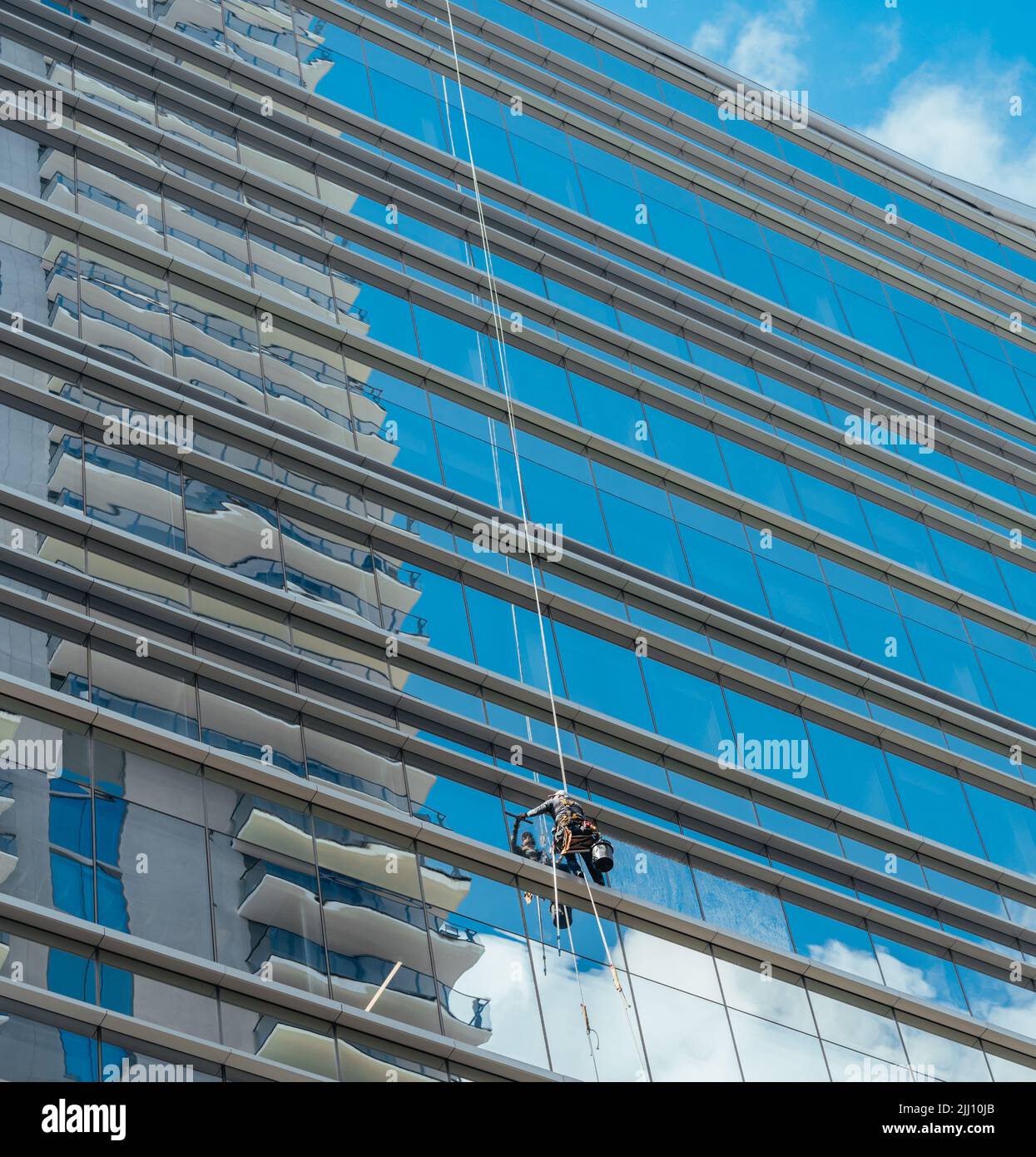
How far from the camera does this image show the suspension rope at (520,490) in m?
23.9

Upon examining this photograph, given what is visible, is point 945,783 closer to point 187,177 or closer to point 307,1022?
point 307,1022

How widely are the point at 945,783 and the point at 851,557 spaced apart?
5532 mm

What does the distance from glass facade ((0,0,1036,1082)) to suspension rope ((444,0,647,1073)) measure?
0.12 m

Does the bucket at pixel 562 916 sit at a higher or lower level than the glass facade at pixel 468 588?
lower

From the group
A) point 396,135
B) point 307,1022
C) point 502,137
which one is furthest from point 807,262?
point 307,1022

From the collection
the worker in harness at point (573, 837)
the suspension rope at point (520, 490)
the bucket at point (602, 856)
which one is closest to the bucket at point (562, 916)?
the suspension rope at point (520, 490)

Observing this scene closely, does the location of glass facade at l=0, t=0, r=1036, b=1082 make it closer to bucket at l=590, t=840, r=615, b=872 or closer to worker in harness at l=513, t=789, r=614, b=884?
worker in harness at l=513, t=789, r=614, b=884

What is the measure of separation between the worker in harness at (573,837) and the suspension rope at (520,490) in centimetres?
20

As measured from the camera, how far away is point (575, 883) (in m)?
24.9

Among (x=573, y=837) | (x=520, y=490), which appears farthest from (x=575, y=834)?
(x=520, y=490)

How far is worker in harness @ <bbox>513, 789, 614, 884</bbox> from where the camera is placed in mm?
24031

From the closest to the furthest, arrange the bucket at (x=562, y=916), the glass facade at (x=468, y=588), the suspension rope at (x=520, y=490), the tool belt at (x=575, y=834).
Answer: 1. the glass facade at (x=468, y=588)
2. the suspension rope at (x=520, y=490)
3. the tool belt at (x=575, y=834)
4. the bucket at (x=562, y=916)

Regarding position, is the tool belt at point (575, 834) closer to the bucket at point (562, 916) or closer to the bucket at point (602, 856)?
the bucket at point (602, 856)

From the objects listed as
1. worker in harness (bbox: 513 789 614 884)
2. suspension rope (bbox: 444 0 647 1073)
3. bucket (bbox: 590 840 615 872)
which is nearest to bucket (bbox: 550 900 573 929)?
suspension rope (bbox: 444 0 647 1073)
